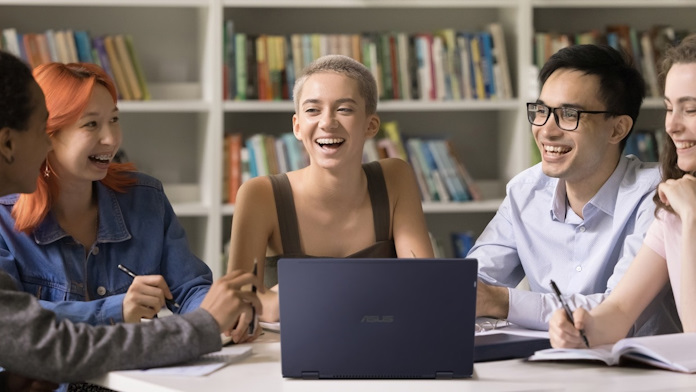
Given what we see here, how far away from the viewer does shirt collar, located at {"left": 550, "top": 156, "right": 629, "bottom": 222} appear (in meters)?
2.26

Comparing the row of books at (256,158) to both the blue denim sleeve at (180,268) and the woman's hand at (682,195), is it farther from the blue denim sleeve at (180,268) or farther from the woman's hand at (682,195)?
the woman's hand at (682,195)

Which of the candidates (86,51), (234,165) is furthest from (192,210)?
(86,51)

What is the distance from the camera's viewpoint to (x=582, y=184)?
230 cm

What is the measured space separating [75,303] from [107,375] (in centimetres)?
35

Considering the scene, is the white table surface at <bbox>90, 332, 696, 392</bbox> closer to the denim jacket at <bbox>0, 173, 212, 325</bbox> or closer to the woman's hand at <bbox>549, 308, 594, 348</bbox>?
the woman's hand at <bbox>549, 308, 594, 348</bbox>

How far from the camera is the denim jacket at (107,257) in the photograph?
76.8 inches

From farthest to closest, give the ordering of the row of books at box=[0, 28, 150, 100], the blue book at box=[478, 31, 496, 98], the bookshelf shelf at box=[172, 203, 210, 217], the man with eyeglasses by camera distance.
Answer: the blue book at box=[478, 31, 496, 98], the bookshelf shelf at box=[172, 203, 210, 217], the row of books at box=[0, 28, 150, 100], the man with eyeglasses

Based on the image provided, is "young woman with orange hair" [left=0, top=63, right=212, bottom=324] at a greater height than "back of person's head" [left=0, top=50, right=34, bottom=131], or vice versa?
"back of person's head" [left=0, top=50, right=34, bottom=131]

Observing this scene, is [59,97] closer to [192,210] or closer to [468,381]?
[468,381]

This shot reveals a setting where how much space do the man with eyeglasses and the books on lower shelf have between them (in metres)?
0.49

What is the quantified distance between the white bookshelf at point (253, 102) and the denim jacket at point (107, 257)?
1597 millimetres

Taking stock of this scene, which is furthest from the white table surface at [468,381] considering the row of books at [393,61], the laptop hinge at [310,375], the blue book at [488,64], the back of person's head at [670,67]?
the blue book at [488,64]

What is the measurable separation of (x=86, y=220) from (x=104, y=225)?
51mm

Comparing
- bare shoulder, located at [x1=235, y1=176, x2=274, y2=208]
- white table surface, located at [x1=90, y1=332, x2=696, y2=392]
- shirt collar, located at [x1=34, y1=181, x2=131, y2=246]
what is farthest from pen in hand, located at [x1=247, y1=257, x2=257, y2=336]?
bare shoulder, located at [x1=235, y1=176, x2=274, y2=208]
